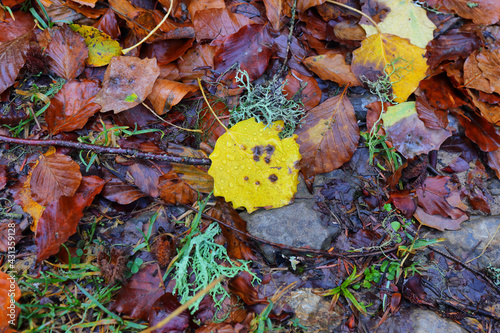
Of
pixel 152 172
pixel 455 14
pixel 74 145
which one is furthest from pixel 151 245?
pixel 455 14

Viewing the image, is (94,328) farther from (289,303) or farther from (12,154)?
A: (12,154)

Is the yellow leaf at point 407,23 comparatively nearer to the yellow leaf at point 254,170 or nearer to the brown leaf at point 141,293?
the yellow leaf at point 254,170

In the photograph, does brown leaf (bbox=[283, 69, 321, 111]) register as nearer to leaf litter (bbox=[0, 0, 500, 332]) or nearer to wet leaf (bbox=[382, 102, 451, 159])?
leaf litter (bbox=[0, 0, 500, 332])

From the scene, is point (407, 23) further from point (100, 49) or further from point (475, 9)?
point (100, 49)

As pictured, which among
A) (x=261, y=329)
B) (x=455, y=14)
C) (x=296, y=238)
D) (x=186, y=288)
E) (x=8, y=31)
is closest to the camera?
(x=261, y=329)

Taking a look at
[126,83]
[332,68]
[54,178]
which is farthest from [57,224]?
[332,68]

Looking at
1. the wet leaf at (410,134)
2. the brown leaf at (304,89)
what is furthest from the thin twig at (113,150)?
the wet leaf at (410,134)
